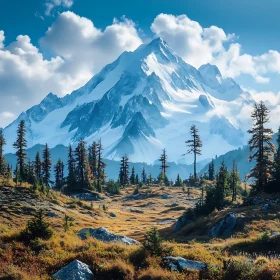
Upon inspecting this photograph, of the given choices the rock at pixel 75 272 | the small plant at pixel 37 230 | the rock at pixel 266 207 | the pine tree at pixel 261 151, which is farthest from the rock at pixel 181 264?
the pine tree at pixel 261 151

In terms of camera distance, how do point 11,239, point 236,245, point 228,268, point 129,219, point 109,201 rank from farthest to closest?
point 109,201, point 129,219, point 236,245, point 11,239, point 228,268

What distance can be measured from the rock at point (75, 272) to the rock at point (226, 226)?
630 inches

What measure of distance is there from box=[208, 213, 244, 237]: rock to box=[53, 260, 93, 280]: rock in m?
16.0

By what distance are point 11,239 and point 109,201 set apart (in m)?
60.8


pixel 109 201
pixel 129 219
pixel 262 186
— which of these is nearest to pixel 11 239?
pixel 262 186

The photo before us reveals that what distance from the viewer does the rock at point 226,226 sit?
2511cm

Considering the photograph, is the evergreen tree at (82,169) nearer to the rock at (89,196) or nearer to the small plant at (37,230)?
the rock at (89,196)

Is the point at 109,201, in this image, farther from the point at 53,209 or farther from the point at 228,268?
the point at 228,268

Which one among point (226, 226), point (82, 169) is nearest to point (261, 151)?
point (226, 226)

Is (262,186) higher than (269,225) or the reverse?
higher

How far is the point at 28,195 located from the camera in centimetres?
3934

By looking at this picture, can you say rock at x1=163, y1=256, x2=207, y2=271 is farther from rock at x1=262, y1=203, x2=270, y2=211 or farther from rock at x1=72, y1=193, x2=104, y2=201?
rock at x1=72, y1=193, x2=104, y2=201

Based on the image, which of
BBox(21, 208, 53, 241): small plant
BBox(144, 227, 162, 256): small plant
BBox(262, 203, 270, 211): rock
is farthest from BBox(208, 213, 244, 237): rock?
BBox(21, 208, 53, 241): small plant

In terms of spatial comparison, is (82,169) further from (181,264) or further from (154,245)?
(181,264)
